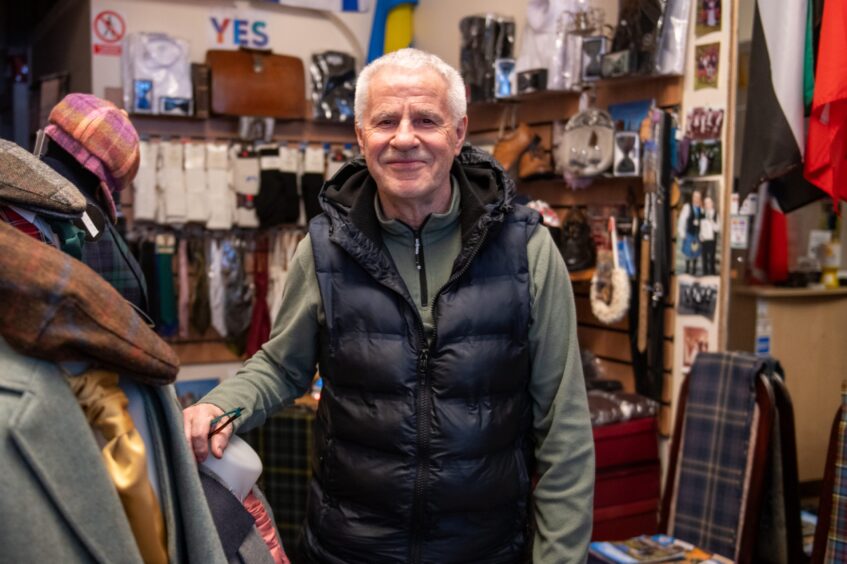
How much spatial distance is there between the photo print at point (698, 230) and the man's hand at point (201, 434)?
2.75m

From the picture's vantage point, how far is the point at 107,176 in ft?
9.74

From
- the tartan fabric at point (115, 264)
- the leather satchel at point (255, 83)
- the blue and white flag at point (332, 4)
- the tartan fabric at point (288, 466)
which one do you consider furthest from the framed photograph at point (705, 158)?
the blue and white flag at point (332, 4)

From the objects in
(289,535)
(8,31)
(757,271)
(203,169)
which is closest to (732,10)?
(757,271)

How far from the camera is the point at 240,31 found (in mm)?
5891

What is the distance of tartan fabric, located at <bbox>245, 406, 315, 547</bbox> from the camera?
3512mm

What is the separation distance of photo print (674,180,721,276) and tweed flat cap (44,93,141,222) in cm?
230

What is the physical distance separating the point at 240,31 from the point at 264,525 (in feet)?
16.5

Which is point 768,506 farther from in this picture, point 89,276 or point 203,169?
point 203,169

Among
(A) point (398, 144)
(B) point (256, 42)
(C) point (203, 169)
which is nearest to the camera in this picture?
(A) point (398, 144)

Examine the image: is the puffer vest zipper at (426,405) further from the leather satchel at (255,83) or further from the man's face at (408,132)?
the leather satchel at (255,83)

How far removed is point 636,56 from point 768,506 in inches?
78.3

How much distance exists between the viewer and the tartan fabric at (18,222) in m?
1.12

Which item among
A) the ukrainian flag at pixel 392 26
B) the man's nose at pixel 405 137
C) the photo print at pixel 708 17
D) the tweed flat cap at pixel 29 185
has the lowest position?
the tweed flat cap at pixel 29 185

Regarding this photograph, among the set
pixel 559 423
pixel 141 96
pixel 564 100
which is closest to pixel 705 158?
pixel 564 100
